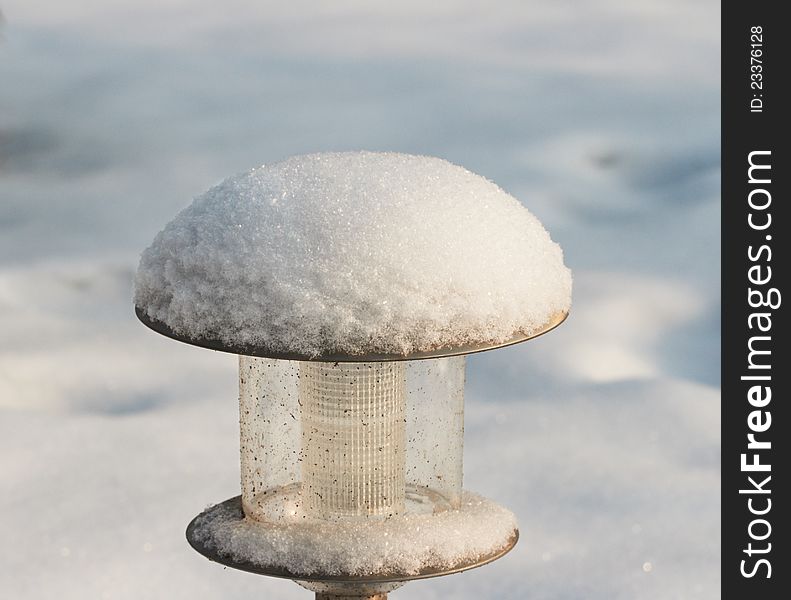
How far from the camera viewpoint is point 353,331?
94.6 inches

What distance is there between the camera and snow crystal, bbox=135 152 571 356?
2414mm

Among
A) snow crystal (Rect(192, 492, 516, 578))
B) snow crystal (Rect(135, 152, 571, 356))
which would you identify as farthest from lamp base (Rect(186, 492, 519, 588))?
snow crystal (Rect(135, 152, 571, 356))

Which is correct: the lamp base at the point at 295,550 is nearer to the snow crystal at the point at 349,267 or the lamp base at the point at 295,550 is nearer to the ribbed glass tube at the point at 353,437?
the ribbed glass tube at the point at 353,437

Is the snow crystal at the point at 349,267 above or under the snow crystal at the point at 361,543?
above

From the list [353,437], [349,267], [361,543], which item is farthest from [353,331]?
[361,543]

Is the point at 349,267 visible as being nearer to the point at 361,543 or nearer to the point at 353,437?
the point at 353,437

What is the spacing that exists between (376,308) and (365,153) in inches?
19.2

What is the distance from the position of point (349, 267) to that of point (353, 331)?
0.11 metres

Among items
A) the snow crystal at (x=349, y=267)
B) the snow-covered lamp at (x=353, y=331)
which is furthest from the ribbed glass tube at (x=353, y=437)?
the snow crystal at (x=349, y=267)

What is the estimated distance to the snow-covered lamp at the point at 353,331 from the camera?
2426 mm

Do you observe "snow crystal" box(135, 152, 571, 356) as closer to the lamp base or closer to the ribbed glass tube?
the ribbed glass tube

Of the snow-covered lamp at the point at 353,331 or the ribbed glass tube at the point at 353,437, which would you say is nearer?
the snow-covered lamp at the point at 353,331

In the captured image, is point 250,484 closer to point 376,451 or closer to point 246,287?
point 376,451

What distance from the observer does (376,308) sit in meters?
2.41
